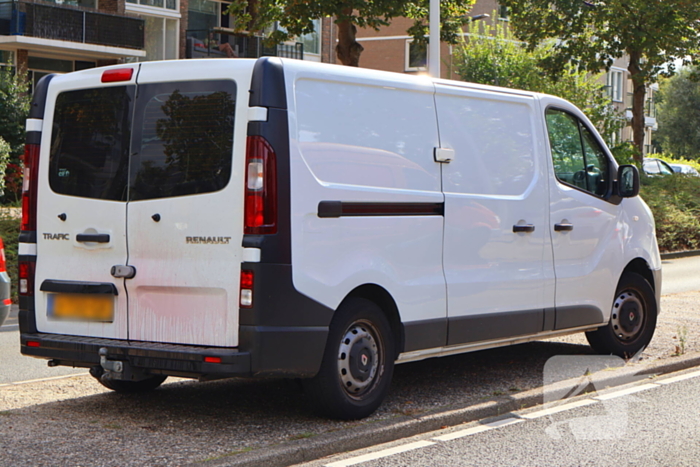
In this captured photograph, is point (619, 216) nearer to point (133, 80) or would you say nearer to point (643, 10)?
point (133, 80)

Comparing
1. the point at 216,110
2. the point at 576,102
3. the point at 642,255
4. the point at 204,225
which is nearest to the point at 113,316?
the point at 204,225

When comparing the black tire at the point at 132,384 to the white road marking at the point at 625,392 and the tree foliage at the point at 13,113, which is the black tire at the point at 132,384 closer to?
the white road marking at the point at 625,392

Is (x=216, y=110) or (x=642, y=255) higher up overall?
(x=216, y=110)

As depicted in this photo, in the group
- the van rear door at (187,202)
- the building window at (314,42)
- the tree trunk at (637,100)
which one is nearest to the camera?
the van rear door at (187,202)

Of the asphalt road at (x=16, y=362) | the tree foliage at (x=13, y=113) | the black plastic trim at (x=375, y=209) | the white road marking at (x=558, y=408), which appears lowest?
the asphalt road at (x=16, y=362)

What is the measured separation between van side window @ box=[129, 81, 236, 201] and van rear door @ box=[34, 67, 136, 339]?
127 millimetres

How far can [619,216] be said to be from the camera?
27.1 feet

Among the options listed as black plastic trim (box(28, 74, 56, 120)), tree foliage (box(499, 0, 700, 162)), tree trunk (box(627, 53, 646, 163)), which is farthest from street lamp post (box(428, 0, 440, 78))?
tree trunk (box(627, 53, 646, 163))

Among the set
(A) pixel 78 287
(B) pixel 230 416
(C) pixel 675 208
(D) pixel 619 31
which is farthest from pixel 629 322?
(D) pixel 619 31

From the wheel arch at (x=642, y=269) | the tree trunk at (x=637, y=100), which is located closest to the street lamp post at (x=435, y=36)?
the wheel arch at (x=642, y=269)

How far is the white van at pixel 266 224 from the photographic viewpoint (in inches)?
217

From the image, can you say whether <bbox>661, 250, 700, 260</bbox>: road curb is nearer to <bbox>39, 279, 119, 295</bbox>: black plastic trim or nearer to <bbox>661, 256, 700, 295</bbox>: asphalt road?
<bbox>661, 256, 700, 295</bbox>: asphalt road

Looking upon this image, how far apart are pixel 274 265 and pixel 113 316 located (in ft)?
3.76

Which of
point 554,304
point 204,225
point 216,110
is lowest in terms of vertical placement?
point 554,304
